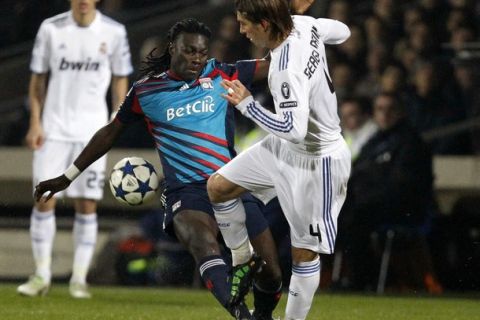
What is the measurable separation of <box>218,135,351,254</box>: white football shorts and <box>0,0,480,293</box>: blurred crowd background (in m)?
4.34

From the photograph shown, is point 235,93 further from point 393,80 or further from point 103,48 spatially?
point 393,80

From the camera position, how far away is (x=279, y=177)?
23.4 ft

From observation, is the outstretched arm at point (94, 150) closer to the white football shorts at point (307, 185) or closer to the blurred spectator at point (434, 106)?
the white football shorts at point (307, 185)

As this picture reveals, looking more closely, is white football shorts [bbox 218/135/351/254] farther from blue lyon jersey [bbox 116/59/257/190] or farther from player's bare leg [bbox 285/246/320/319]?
blue lyon jersey [bbox 116/59/257/190]

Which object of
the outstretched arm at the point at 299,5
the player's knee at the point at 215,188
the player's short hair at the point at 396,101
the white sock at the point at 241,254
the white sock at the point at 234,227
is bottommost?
the white sock at the point at 241,254

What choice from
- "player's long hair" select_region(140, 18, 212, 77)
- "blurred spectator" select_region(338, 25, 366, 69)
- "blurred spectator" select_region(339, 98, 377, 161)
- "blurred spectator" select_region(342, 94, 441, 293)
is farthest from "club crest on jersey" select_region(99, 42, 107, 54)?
"blurred spectator" select_region(338, 25, 366, 69)

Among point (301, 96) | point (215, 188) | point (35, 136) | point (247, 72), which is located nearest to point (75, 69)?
point (35, 136)

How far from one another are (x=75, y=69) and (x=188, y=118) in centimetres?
281

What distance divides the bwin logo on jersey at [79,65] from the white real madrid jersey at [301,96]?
3.78 m

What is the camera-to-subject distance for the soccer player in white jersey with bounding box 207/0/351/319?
6621 millimetres

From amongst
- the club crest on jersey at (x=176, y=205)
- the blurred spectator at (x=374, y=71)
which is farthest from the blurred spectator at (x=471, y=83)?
the club crest on jersey at (x=176, y=205)

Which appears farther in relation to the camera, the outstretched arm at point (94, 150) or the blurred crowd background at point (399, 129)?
the blurred crowd background at point (399, 129)

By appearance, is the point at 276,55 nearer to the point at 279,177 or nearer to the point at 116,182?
the point at 279,177

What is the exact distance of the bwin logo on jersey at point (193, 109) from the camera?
805 centimetres
